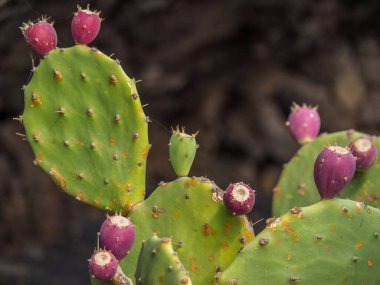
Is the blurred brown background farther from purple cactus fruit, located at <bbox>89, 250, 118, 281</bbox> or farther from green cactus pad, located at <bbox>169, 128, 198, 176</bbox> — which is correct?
purple cactus fruit, located at <bbox>89, 250, 118, 281</bbox>

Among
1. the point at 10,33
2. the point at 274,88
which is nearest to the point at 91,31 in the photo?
the point at 10,33

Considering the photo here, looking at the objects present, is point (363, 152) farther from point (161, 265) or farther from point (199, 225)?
point (161, 265)

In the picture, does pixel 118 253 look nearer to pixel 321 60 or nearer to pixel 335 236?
pixel 335 236

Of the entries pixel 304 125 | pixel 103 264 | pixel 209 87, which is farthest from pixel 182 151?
pixel 209 87

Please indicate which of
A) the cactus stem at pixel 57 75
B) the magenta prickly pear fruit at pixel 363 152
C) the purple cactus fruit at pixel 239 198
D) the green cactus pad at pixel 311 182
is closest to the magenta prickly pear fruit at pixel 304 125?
the green cactus pad at pixel 311 182

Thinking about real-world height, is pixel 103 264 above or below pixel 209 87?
above

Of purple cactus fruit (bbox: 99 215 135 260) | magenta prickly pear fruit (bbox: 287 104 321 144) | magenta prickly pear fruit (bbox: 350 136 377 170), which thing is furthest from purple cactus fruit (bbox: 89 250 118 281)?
magenta prickly pear fruit (bbox: 287 104 321 144)
